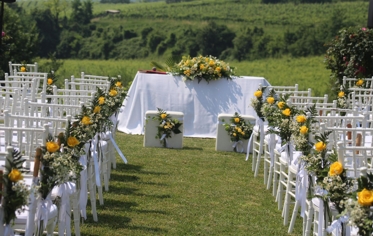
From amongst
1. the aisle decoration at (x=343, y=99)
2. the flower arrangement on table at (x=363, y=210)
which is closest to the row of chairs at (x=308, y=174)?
the flower arrangement on table at (x=363, y=210)

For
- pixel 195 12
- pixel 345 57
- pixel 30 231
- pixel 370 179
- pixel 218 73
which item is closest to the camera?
pixel 370 179

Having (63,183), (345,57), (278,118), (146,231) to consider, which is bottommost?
(146,231)

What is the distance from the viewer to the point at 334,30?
1309 inches

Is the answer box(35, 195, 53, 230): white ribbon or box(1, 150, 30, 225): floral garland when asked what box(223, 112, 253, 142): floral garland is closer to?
box(35, 195, 53, 230): white ribbon

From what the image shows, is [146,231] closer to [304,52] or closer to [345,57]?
[345,57]

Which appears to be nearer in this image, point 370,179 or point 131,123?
point 370,179

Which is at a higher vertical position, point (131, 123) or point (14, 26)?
point (14, 26)

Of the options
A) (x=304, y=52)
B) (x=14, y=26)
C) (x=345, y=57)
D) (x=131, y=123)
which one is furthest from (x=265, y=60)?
(x=131, y=123)

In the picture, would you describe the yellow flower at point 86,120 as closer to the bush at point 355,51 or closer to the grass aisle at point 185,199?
the grass aisle at point 185,199

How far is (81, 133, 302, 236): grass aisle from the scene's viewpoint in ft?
20.4

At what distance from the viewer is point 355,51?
13.1 metres

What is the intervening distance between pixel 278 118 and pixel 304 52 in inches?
1034

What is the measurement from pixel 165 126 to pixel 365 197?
266 inches

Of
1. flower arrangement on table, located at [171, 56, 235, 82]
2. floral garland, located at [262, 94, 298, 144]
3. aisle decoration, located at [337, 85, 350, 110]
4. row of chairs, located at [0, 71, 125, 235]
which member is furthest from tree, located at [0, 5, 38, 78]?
floral garland, located at [262, 94, 298, 144]
